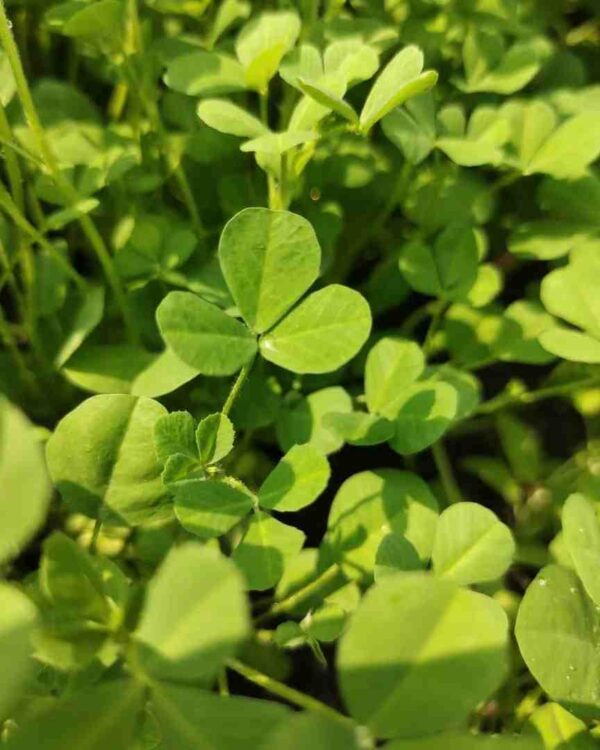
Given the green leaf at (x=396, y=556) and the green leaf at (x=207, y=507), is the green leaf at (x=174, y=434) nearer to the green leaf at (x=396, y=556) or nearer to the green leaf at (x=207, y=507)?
the green leaf at (x=207, y=507)

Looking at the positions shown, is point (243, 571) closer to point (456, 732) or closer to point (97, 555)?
point (97, 555)

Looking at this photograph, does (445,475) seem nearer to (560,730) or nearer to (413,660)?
(560,730)

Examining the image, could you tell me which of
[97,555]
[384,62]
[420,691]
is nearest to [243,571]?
[97,555]

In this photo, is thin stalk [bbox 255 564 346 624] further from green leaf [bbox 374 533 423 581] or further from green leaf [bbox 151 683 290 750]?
green leaf [bbox 151 683 290 750]

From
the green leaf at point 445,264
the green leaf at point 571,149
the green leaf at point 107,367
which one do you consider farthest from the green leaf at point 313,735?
the green leaf at point 571,149

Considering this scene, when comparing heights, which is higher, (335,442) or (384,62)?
(384,62)
